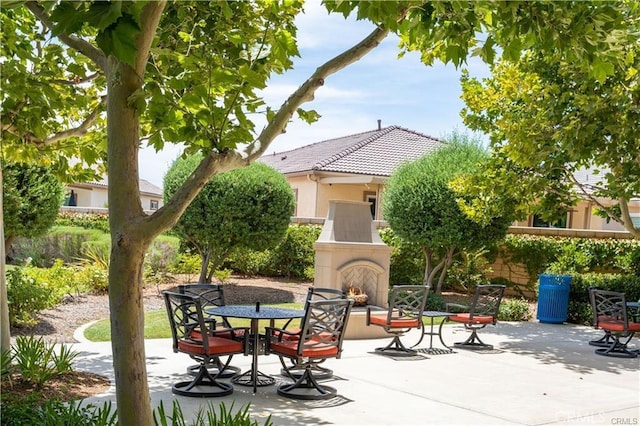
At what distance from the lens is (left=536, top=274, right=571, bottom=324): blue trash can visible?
1559 centimetres

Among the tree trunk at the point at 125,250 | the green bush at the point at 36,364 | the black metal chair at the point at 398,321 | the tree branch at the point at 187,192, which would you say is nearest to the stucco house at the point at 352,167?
the black metal chair at the point at 398,321

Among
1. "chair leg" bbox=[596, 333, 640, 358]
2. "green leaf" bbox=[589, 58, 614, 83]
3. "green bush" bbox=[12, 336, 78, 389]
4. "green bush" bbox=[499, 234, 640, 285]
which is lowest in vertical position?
"chair leg" bbox=[596, 333, 640, 358]

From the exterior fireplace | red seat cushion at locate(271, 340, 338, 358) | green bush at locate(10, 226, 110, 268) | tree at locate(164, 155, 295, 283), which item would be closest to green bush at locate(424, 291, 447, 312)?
the exterior fireplace

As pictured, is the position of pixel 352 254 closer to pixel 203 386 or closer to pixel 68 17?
pixel 203 386

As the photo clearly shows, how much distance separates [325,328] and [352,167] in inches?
775

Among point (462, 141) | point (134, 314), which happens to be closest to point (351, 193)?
point (462, 141)

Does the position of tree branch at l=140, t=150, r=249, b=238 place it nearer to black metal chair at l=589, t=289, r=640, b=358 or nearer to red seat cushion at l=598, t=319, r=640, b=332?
black metal chair at l=589, t=289, r=640, b=358

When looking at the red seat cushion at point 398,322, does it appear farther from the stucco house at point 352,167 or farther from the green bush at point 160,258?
the stucco house at point 352,167

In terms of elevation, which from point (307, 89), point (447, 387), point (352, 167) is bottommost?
point (447, 387)

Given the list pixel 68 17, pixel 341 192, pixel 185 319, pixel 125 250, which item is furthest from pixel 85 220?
pixel 68 17

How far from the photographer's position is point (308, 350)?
759 centimetres

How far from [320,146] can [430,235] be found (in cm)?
1739

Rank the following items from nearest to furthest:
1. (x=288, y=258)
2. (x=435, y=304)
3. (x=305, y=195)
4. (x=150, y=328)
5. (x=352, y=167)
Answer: (x=150, y=328)
(x=435, y=304)
(x=288, y=258)
(x=352, y=167)
(x=305, y=195)

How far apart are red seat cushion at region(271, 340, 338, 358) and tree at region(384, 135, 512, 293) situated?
10024 mm
